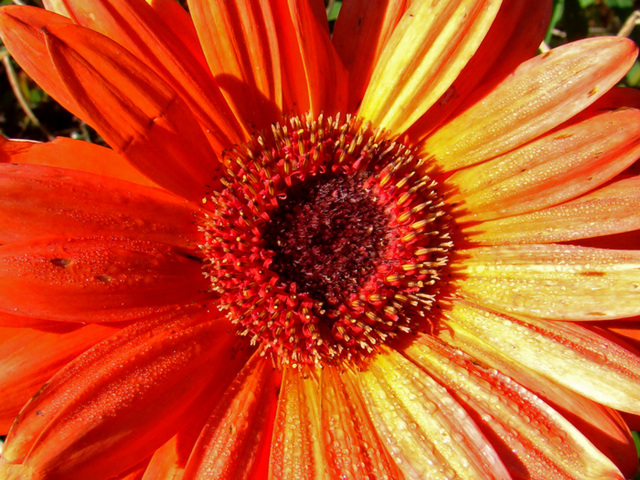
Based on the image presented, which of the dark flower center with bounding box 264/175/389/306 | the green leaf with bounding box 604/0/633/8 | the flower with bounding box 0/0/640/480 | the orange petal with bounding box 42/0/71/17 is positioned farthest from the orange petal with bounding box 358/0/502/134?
the green leaf with bounding box 604/0/633/8

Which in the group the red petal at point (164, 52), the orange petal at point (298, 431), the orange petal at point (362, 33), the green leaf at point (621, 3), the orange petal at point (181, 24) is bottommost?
the orange petal at point (298, 431)

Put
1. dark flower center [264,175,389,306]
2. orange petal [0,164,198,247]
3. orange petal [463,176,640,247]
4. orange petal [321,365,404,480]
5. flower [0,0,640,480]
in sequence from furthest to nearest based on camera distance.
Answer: dark flower center [264,175,389,306] < orange petal [463,176,640,247] < orange petal [321,365,404,480] < flower [0,0,640,480] < orange petal [0,164,198,247]

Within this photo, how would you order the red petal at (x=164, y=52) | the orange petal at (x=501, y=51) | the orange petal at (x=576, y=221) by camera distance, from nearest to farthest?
the red petal at (x=164, y=52)
the orange petal at (x=576, y=221)
the orange petal at (x=501, y=51)

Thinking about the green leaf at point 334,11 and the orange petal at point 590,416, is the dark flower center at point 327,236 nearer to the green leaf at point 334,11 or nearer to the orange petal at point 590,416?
the orange petal at point 590,416

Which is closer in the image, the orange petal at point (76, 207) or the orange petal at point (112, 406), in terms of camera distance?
the orange petal at point (112, 406)

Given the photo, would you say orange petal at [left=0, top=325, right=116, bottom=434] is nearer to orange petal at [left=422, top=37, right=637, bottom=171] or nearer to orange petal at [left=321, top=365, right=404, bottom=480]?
orange petal at [left=321, top=365, right=404, bottom=480]

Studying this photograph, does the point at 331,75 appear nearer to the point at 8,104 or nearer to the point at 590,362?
the point at 590,362

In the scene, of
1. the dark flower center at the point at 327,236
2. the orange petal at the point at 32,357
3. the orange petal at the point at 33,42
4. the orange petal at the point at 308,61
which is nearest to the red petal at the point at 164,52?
the orange petal at the point at 33,42
